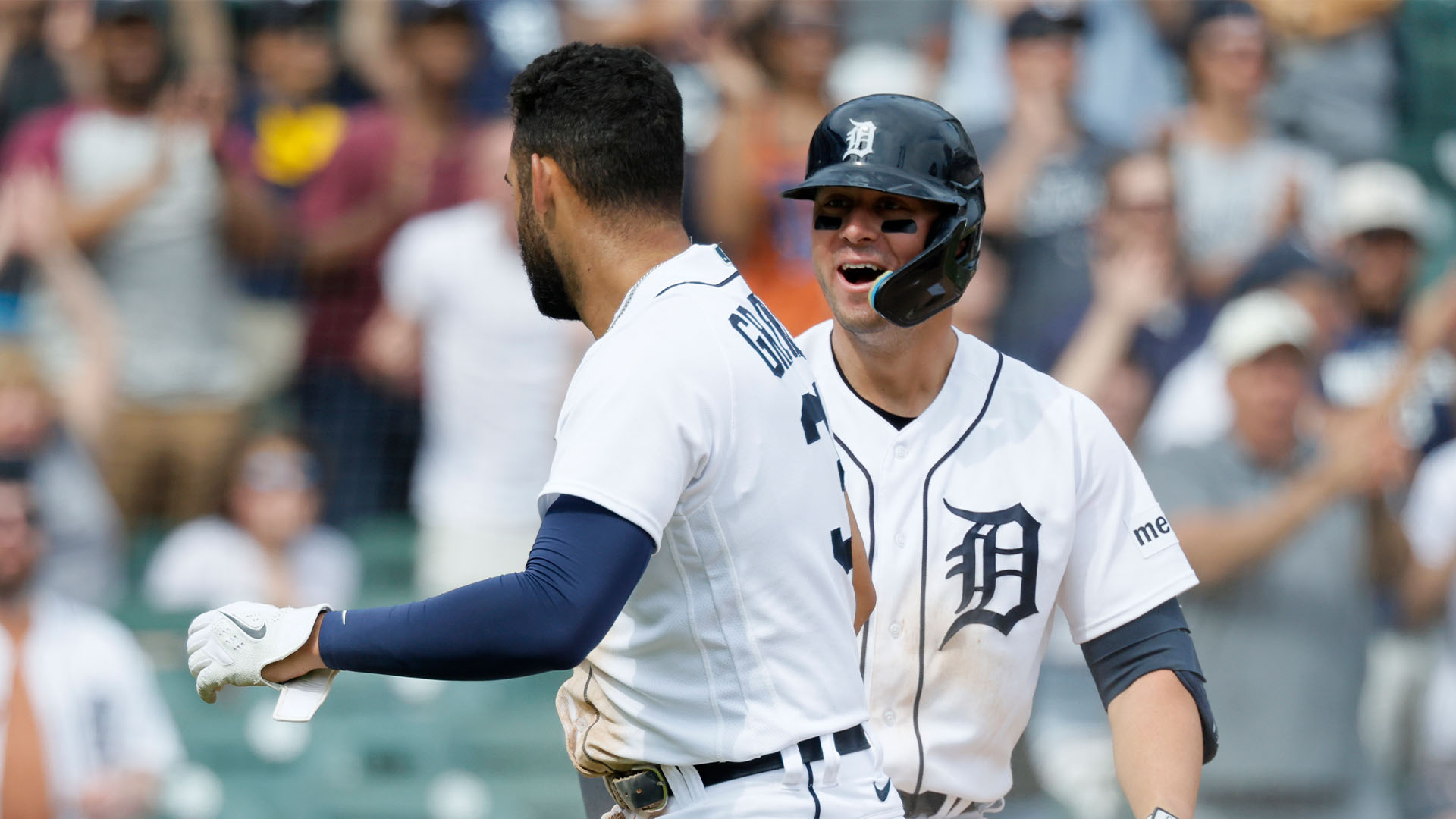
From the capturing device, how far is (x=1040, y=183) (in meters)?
5.74

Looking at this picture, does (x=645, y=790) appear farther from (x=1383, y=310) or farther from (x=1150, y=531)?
(x=1383, y=310)

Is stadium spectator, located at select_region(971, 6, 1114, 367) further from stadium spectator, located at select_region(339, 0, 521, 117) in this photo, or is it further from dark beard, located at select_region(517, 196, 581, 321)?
dark beard, located at select_region(517, 196, 581, 321)

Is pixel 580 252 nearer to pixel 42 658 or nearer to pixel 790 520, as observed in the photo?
pixel 790 520

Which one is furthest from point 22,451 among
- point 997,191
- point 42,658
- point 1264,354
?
point 1264,354

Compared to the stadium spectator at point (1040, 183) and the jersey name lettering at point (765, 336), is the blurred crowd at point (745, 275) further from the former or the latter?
the jersey name lettering at point (765, 336)

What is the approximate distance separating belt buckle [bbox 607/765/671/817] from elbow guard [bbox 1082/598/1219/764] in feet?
2.70

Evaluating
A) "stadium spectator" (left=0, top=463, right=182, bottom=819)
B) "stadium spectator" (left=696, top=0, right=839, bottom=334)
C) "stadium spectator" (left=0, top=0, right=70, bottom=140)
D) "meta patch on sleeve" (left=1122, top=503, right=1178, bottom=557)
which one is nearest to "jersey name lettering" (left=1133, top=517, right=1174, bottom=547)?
"meta patch on sleeve" (left=1122, top=503, right=1178, bottom=557)

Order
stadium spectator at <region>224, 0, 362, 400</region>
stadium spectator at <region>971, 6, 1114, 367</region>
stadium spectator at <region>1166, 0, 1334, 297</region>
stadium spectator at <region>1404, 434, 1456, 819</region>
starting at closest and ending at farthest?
stadium spectator at <region>1404, 434, 1456, 819</region> < stadium spectator at <region>971, 6, 1114, 367</region> < stadium spectator at <region>1166, 0, 1334, 297</region> < stadium spectator at <region>224, 0, 362, 400</region>

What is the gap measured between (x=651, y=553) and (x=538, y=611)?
0.48 feet

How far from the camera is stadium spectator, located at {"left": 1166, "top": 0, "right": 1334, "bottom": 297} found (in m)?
5.79

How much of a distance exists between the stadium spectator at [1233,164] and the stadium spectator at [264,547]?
3098 millimetres

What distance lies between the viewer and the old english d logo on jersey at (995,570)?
252 cm

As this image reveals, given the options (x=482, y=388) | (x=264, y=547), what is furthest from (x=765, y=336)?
(x=264, y=547)

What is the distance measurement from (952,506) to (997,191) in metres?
3.35
